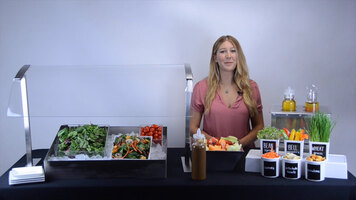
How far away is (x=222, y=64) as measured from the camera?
342cm

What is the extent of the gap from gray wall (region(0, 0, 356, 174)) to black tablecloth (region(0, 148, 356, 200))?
2010mm

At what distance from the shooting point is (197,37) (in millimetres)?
4047

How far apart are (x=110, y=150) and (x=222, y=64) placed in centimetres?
145

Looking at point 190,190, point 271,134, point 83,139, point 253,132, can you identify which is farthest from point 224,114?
point 83,139

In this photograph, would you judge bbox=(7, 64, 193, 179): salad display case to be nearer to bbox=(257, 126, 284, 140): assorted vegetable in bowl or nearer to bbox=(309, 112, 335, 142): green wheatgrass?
bbox=(257, 126, 284, 140): assorted vegetable in bowl

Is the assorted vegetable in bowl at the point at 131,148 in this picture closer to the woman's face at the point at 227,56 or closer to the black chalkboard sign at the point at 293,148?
the black chalkboard sign at the point at 293,148

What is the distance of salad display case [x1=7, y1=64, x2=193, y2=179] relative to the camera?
2.31m

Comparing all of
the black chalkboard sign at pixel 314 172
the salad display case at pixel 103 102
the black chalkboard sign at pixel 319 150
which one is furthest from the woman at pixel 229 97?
the black chalkboard sign at pixel 314 172

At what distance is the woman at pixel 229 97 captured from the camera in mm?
3412

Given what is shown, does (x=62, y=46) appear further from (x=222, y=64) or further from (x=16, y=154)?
(x=222, y=64)

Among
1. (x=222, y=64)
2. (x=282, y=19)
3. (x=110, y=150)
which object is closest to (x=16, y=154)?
(x=110, y=150)

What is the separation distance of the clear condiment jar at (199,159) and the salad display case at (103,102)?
7.2 inches

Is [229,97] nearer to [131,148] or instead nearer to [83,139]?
[131,148]

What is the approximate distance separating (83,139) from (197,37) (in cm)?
203
